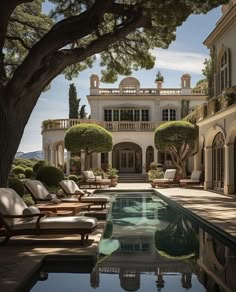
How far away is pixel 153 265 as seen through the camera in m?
7.40

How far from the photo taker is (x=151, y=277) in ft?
21.8

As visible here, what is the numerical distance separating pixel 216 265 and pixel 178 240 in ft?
8.35

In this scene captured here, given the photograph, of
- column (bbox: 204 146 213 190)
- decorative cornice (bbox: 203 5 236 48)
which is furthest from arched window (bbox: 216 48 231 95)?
column (bbox: 204 146 213 190)

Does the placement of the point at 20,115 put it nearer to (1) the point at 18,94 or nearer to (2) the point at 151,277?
(1) the point at 18,94

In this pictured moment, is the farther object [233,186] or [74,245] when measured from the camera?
[233,186]

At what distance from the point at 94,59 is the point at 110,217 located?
309 inches

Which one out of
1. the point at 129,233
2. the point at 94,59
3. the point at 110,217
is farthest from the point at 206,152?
the point at 129,233

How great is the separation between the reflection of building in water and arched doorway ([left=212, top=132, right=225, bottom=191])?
13.0 m

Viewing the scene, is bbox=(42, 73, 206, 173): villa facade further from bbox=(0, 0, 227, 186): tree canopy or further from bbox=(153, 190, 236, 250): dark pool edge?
bbox=(0, 0, 227, 186): tree canopy

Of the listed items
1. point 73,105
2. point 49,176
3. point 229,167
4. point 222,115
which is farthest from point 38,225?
point 73,105

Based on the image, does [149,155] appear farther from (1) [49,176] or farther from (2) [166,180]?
(1) [49,176]

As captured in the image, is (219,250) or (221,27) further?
(221,27)

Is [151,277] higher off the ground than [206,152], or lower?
lower

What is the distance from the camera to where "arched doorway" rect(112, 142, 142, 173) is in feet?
137
